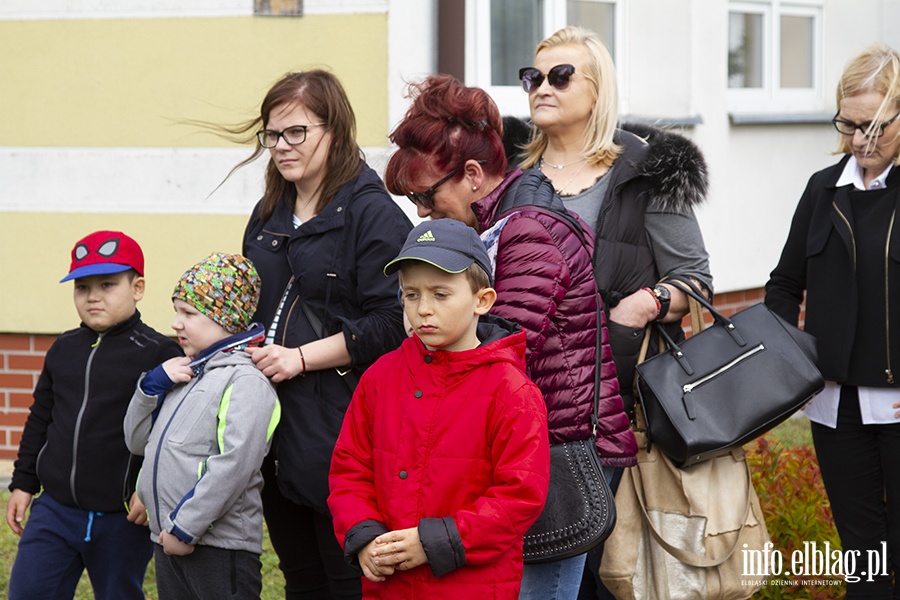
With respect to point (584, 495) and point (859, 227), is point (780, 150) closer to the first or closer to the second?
point (859, 227)

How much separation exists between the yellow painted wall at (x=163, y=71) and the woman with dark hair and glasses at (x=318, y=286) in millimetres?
2717

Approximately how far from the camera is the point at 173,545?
3.51m

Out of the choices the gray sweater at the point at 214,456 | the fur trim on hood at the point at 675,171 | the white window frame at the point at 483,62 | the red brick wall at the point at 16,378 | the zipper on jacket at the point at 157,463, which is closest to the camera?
the gray sweater at the point at 214,456

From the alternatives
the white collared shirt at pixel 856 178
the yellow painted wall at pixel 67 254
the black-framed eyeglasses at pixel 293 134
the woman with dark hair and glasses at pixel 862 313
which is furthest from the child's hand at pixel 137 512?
the yellow painted wall at pixel 67 254

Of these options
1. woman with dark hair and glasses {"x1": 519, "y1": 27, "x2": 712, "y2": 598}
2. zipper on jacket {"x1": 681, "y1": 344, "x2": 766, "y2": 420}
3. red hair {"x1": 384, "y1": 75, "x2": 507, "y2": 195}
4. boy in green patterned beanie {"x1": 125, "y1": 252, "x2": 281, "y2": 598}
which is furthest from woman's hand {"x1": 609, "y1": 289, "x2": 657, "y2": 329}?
boy in green patterned beanie {"x1": 125, "y1": 252, "x2": 281, "y2": 598}

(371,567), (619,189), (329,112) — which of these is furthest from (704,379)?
(329,112)

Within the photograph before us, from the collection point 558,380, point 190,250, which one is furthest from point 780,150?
point 558,380

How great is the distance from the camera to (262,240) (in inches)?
152

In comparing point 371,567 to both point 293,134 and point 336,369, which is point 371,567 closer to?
point 336,369

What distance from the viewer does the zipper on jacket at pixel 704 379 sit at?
3.52 metres

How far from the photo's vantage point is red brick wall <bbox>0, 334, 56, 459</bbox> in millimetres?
6887

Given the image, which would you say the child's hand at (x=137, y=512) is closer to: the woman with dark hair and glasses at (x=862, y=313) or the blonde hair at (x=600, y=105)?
the blonde hair at (x=600, y=105)

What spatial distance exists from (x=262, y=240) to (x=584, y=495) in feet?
4.72

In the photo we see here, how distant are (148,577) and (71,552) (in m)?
1.51
